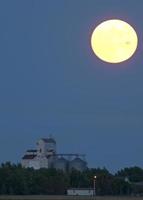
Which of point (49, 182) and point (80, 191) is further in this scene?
point (49, 182)

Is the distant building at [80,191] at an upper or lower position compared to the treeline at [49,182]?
lower

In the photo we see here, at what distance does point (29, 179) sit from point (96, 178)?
25964mm

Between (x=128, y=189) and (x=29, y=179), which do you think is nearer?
(x=29, y=179)

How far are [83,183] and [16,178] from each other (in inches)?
842

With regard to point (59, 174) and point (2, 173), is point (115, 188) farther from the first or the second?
point (2, 173)

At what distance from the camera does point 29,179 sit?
16812cm

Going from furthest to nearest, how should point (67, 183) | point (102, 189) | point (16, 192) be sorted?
point (102, 189), point (67, 183), point (16, 192)

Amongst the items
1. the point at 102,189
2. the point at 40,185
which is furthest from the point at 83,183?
the point at 40,185

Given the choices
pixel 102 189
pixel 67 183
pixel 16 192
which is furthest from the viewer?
pixel 102 189

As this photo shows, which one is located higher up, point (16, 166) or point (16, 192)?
point (16, 166)

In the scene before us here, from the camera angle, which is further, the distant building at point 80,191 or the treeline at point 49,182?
the treeline at point 49,182

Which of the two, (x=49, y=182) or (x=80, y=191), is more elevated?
(x=49, y=182)

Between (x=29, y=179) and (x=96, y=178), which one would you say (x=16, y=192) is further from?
(x=96, y=178)

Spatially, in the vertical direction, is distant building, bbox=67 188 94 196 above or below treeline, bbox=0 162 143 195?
below
